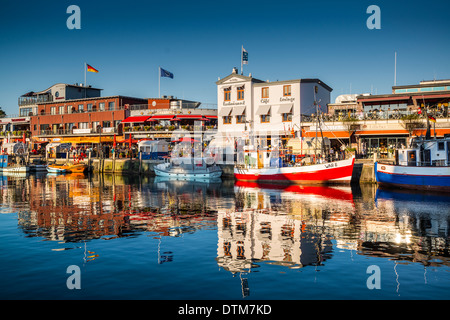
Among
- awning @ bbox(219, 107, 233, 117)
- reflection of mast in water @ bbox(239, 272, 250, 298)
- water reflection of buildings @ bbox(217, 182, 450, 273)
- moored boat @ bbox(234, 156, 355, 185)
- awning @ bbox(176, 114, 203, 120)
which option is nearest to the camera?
reflection of mast in water @ bbox(239, 272, 250, 298)

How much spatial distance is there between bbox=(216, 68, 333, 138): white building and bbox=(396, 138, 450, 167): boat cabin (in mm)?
19142

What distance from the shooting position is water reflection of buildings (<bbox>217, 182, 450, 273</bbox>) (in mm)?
15500

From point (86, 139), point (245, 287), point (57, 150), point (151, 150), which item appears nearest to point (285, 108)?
point (151, 150)

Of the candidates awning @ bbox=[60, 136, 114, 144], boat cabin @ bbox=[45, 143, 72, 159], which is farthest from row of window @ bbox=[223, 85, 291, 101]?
boat cabin @ bbox=[45, 143, 72, 159]

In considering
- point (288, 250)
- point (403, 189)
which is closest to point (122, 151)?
point (403, 189)

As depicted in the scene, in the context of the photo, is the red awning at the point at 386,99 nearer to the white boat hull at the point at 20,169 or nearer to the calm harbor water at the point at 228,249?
the calm harbor water at the point at 228,249

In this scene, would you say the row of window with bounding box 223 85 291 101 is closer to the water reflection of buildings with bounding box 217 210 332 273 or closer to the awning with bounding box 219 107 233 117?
the awning with bounding box 219 107 233 117

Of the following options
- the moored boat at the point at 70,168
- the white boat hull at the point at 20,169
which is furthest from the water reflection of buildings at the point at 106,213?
the white boat hull at the point at 20,169

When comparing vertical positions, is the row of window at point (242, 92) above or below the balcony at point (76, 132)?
above

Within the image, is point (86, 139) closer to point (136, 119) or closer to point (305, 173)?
point (136, 119)

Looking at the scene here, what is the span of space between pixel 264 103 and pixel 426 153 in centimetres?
2719

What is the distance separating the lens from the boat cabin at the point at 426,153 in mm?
36438

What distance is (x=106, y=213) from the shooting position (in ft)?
85.7

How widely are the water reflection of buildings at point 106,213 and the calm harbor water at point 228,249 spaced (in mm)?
104
